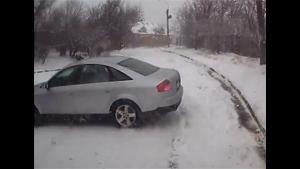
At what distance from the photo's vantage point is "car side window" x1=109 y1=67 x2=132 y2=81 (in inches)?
112

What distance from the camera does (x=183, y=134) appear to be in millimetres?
2822

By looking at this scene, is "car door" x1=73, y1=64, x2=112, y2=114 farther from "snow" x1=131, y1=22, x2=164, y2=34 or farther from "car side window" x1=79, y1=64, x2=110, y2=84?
"snow" x1=131, y1=22, x2=164, y2=34

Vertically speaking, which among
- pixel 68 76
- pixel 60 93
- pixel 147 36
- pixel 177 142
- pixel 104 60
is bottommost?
pixel 177 142

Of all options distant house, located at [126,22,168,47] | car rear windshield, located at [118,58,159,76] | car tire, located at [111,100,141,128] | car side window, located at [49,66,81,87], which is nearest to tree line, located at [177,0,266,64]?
distant house, located at [126,22,168,47]

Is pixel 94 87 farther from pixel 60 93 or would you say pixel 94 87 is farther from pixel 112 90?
pixel 60 93

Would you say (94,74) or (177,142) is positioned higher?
(94,74)

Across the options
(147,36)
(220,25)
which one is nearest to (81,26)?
(147,36)

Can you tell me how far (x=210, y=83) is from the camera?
9.57 feet

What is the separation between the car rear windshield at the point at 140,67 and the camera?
2.85 metres

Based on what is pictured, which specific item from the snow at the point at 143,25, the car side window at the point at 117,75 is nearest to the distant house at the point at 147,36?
the snow at the point at 143,25

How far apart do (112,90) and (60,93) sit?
42cm

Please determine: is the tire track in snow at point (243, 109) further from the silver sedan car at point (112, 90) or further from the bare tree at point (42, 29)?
the bare tree at point (42, 29)
